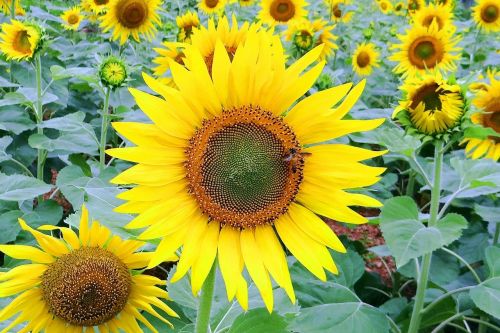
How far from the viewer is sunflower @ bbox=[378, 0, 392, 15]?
7.32 metres

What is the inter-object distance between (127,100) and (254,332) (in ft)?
7.19

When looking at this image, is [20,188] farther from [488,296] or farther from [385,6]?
[385,6]

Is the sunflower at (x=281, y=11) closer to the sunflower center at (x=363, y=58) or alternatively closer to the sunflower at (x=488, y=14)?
the sunflower center at (x=363, y=58)

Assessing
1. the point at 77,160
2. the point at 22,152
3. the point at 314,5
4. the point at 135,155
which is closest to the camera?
the point at 135,155

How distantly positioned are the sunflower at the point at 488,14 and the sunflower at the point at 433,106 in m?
3.63

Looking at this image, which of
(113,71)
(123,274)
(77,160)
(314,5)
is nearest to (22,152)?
(77,160)

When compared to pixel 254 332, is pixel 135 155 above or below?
above

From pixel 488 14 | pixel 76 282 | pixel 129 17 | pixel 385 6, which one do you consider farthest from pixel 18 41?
pixel 385 6

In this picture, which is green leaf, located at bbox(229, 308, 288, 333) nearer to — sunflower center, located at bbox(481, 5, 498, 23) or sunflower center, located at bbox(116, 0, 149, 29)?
sunflower center, located at bbox(116, 0, 149, 29)

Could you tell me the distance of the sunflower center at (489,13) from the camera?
5.11 meters

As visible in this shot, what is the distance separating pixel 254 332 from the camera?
4.15 feet

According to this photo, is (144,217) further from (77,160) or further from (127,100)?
(127,100)

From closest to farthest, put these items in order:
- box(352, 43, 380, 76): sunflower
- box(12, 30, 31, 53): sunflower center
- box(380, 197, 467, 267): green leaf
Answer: box(380, 197, 467, 267): green leaf, box(12, 30, 31, 53): sunflower center, box(352, 43, 380, 76): sunflower

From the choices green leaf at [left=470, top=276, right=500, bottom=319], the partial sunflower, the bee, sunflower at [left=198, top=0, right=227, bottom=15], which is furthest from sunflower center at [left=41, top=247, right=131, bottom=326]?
sunflower at [left=198, top=0, right=227, bottom=15]
